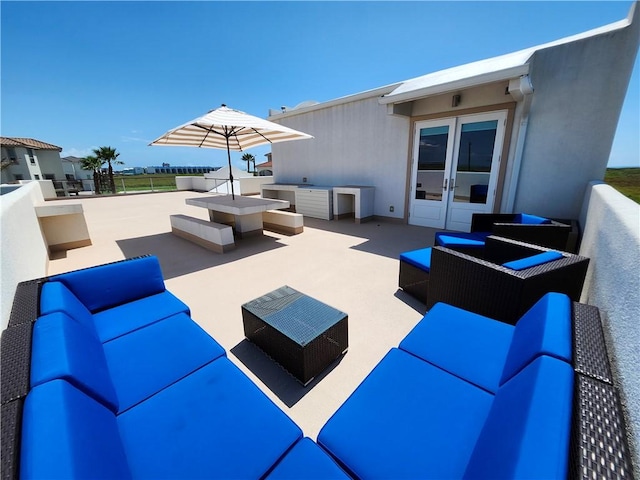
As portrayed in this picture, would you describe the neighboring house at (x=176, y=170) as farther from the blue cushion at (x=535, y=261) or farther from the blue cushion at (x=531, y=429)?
the blue cushion at (x=531, y=429)

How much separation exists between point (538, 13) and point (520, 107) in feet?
4.95

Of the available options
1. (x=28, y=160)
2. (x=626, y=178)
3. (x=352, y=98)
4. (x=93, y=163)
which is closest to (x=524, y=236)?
(x=352, y=98)

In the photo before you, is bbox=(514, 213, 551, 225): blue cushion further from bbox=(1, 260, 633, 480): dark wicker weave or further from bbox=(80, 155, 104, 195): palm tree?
bbox=(80, 155, 104, 195): palm tree

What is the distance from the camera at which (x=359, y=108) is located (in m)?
7.03

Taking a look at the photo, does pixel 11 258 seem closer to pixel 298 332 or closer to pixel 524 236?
pixel 298 332

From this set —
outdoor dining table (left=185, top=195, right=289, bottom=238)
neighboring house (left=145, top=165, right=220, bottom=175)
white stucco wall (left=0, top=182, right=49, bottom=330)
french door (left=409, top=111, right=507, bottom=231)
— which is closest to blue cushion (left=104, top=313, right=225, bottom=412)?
white stucco wall (left=0, top=182, right=49, bottom=330)

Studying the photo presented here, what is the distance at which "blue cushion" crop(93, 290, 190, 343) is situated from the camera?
1.82 meters

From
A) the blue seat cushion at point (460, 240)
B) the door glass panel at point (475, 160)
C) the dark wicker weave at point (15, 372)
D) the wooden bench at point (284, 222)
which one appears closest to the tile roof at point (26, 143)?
the wooden bench at point (284, 222)

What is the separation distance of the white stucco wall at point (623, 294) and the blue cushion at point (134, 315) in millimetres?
2571


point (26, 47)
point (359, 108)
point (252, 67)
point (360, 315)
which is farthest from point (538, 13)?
point (26, 47)

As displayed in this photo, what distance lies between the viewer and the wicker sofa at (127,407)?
732 mm

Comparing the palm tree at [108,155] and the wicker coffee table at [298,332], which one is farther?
the palm tree at [108,155]

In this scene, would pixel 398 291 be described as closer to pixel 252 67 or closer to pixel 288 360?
pixel 288 360

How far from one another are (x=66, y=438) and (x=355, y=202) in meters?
6.75
